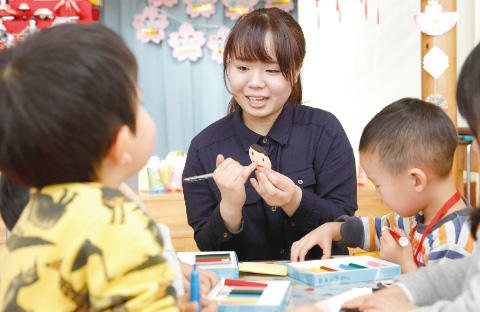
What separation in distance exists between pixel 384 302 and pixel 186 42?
281 cm

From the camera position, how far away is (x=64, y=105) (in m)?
0.51

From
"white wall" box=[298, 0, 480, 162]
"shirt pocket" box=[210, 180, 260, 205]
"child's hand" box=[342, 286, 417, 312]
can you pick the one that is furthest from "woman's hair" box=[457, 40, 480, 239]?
"white wall" box=[298, 0, 480, 162]

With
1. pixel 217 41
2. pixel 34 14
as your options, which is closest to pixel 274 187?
pixel 34 14

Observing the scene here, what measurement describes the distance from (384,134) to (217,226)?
45cm

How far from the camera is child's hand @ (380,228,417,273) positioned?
0.94m

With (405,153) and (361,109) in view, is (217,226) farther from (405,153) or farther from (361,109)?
(361,109)

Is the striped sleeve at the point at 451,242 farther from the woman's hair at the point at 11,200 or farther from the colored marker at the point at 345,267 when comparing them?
the woman's hair at the point at 11,200

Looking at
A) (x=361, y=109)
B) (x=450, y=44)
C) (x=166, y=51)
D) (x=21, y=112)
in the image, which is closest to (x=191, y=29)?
(x=166, y=51)

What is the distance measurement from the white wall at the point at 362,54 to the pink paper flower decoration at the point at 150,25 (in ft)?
3.10

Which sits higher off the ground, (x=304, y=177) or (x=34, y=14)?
(x=34, y=14)

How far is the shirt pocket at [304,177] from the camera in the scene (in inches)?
51.9

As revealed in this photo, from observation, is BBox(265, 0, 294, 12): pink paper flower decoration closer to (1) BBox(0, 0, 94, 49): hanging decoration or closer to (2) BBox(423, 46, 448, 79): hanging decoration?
(1) BBox(0, 0, 94, 49): hanging decoration

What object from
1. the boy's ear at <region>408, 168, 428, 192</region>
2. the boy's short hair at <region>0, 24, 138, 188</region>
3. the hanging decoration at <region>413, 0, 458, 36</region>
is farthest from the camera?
the hanging decoration at <region>413, 0, 458, 36</region>

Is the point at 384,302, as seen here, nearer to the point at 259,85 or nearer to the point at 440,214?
the point at 440,214
